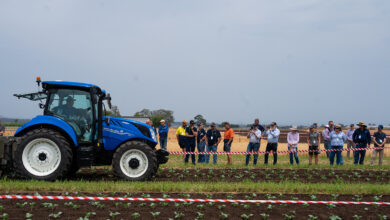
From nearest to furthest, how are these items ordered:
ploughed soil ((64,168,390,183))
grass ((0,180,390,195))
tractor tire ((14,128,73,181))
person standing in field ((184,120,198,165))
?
grass ((0,180,390,195))
tractor tire ((14,128,73,181))
ploughed soil ((64,168,390,183))
person standing in field ((184,120,198,165))

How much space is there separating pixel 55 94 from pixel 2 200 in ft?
10.0

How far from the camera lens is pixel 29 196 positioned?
6.98 meters

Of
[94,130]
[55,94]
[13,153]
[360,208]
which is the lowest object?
[360,208]

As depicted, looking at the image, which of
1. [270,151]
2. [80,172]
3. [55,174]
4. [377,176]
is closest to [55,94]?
[55,174]

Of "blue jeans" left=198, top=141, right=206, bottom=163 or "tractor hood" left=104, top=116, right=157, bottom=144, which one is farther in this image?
"blue jeans" left=198, top=141, right=206, bottom=163

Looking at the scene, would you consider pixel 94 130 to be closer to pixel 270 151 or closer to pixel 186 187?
pixel 186 187

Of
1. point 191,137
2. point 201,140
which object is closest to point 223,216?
point 191,137

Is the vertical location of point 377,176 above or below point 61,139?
below

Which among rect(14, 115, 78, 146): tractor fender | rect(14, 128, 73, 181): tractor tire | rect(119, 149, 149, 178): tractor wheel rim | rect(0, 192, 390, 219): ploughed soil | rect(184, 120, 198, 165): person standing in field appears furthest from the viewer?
rect(184, 120, 198, 165): person standing in field

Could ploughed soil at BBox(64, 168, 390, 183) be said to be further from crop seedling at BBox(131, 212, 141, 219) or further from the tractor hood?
crop seedling at BBox(131, 212, 141, 219)

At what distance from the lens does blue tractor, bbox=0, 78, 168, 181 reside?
8.86 meters

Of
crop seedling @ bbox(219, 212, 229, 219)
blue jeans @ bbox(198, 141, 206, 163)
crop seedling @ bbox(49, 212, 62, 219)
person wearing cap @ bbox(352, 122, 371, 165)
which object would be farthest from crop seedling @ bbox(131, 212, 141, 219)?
person wearing cap @ bbox(352, 122, 371, 165)

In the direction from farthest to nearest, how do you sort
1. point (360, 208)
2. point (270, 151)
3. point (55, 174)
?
point (270, 151) < point (55, 174) < point (360, 208)

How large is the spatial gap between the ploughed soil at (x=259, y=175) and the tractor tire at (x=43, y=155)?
1047mm
